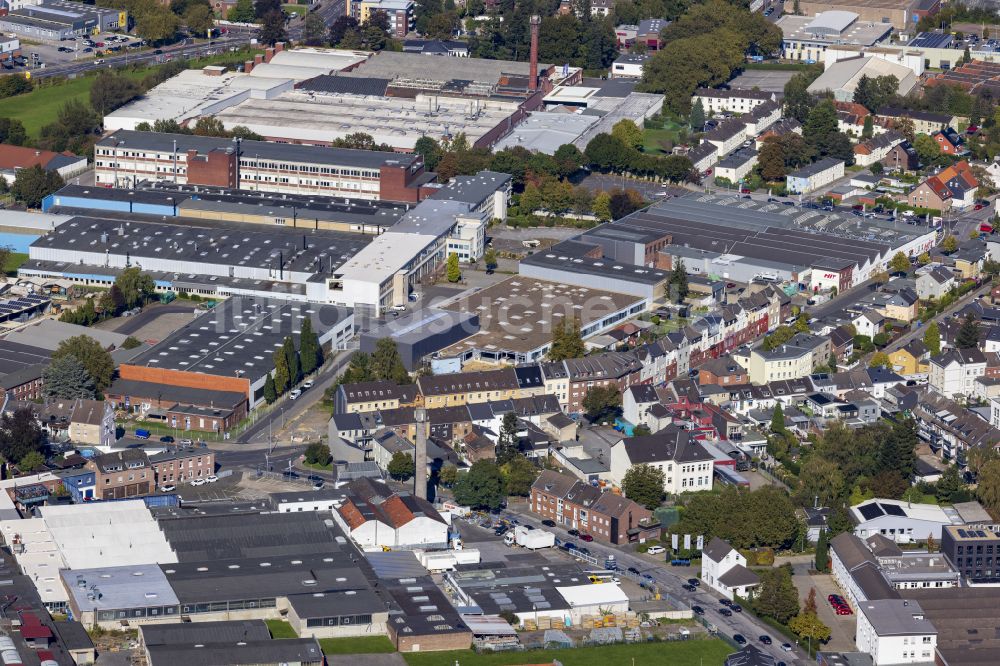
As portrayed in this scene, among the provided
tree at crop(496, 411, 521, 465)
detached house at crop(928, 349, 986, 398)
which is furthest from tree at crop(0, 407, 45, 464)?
detached house at crop(928, 349, 986, 398)

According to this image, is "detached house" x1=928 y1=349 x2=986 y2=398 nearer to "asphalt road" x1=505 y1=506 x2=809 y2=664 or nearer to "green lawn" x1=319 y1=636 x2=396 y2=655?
"asphalt road" x1=505 y1=506 x2=809 y2=664

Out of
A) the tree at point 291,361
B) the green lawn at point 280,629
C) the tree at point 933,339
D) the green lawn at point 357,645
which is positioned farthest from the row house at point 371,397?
the tree at point 933,339

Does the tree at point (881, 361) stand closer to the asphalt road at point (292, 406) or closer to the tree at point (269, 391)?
the asphalt road at point (292, 406)

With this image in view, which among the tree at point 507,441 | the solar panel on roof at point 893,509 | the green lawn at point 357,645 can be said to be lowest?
the green lawn at point 357,645

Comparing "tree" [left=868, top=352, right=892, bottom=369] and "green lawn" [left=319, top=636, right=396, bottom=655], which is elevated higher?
"tree" [left=868, top=352, right=892, bottom=369]

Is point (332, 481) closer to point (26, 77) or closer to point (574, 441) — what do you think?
point (574, 441)

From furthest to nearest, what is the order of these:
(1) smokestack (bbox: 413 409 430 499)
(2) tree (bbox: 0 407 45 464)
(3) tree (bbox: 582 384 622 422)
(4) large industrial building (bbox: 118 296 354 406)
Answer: (4) large industrial building (bbox: 118 296 354 406)
(3) tree (bbox: 582 384 622 422)
(2) tree (bbox: 0 407 45 464)
(1) smokestack (bbox: 413 409 430 499)
